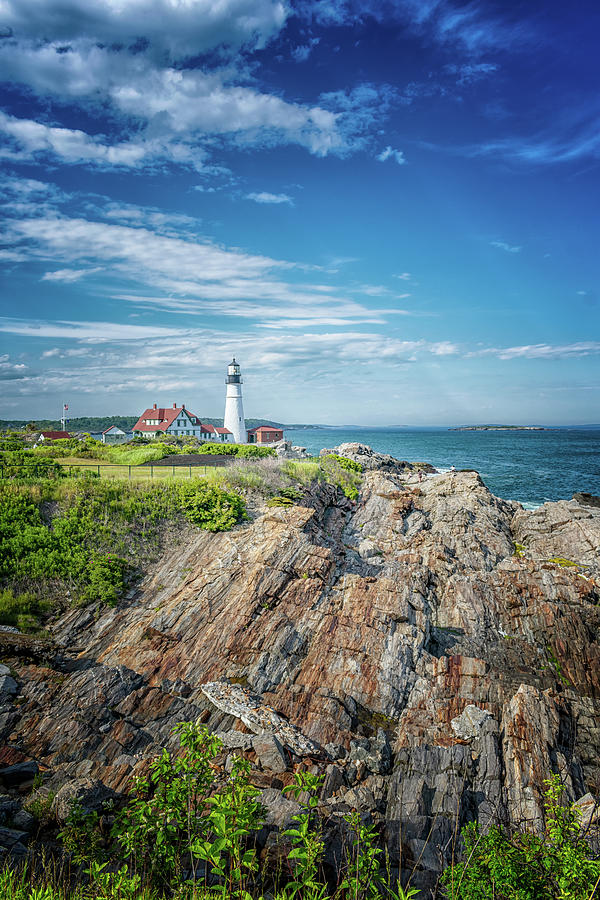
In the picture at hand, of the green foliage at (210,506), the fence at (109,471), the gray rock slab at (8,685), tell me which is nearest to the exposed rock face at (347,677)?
the gray rock slab at (8,685)

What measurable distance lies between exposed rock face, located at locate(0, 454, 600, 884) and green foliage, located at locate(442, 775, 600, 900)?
1858mm

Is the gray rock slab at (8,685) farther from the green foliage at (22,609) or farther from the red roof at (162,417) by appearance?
the red roof at (162,417)

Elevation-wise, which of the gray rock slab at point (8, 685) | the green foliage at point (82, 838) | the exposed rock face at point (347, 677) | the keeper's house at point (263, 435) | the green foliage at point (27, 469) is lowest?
the exposed rock face at point (347, 677)

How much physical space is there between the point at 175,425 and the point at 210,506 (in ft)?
172

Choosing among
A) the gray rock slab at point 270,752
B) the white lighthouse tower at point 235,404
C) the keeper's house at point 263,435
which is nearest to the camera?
the gray rock slab at point 270,752

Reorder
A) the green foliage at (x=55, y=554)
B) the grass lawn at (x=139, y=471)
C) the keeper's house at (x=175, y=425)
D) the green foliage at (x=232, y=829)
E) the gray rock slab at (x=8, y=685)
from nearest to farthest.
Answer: the green foliage at (x=232, y=829)
the gray rock slab at (x=8, y=685)
the green foliage at (x=55, y=554)
the grass lawn at (x=139, y=471)
the keeper's house at (x=175, y=425)

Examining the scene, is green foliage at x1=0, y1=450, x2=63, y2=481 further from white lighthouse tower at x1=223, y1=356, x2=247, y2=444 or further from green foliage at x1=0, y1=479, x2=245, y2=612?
white lighthouse tower at x1=223, y1=356, x2=247, y2=444

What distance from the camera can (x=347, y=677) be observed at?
12453mm

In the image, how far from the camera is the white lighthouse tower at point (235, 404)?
6253 cm

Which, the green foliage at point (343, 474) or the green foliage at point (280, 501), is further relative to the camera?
the green foliage at point (343, 474)

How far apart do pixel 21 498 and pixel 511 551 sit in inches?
860

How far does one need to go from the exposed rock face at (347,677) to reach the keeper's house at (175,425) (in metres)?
52.6

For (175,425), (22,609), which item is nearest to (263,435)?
(175,425)

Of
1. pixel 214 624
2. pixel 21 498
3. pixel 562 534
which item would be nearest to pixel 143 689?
pixel 214 624
